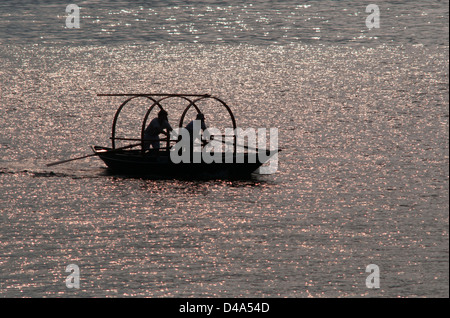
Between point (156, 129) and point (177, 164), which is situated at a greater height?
point (156, 129)

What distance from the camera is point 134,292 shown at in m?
21.7

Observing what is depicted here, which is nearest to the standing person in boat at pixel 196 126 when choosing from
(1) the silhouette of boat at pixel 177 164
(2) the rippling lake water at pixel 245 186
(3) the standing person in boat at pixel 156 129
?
(1) the silhouette of boat at pixel 177 164

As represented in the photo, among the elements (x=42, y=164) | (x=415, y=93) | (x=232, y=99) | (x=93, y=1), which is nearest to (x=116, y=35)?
(x=93, y=1)

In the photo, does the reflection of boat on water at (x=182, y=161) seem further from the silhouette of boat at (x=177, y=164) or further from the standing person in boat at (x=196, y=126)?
the standing person in boat at (x=196, y=126)

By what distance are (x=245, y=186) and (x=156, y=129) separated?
3.96 metres

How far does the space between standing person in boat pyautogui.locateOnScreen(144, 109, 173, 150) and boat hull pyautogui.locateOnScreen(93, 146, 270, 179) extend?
17.0 inches

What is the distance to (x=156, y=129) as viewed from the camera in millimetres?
30562

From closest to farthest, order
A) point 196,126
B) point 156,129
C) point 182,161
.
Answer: point 196,126
point 182,161
point 156,129

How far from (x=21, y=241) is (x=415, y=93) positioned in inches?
1304

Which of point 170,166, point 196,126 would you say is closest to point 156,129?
point 170,166

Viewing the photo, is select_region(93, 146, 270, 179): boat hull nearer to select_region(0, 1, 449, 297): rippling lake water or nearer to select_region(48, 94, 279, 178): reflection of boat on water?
select_region(48, 94, 279, 178): reflection of boat on water

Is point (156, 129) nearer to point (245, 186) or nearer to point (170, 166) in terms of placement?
point (170, 166)

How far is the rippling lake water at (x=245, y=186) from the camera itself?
74.9 ft
